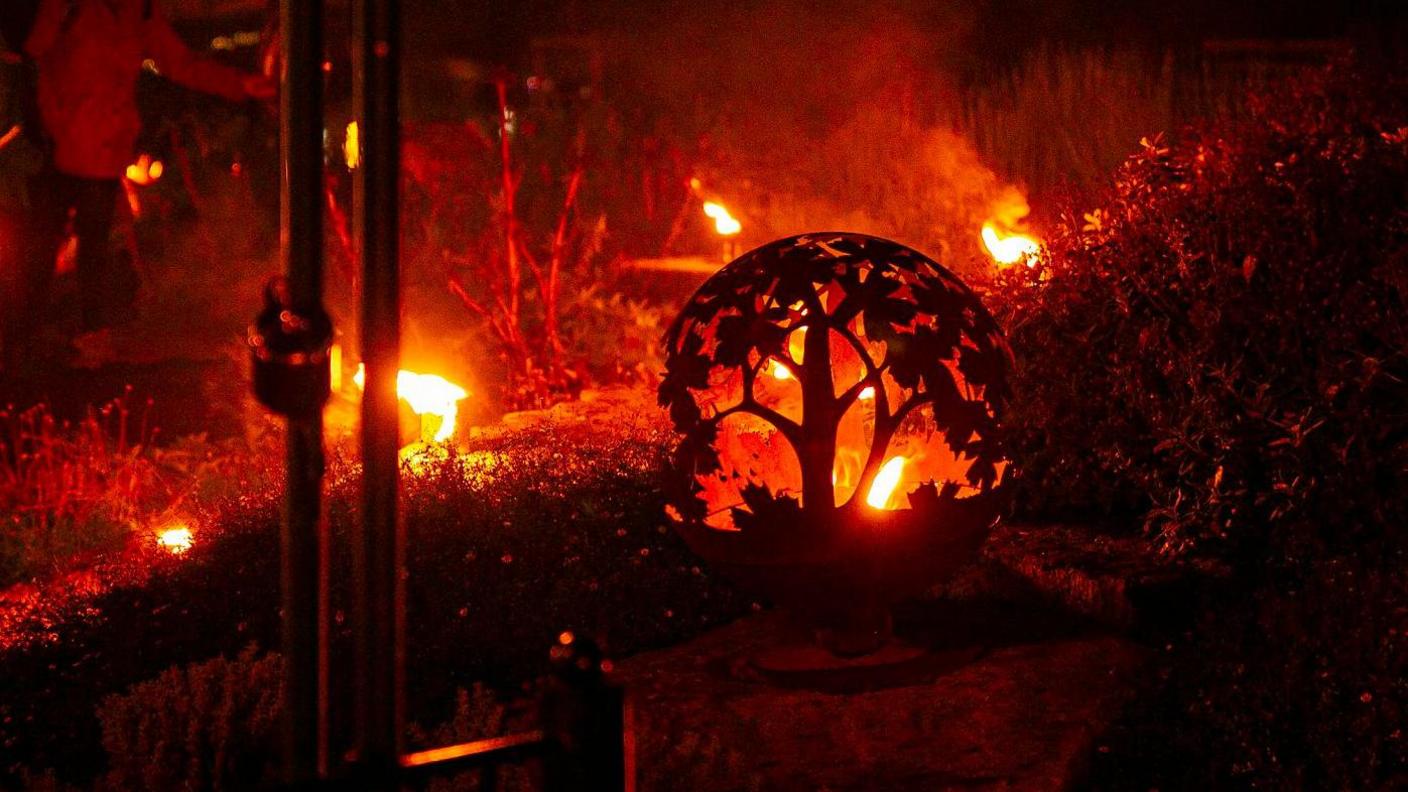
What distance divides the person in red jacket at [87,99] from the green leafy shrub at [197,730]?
5331 millimetres

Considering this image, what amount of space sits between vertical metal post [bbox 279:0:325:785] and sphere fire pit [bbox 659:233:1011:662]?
1.81 metres

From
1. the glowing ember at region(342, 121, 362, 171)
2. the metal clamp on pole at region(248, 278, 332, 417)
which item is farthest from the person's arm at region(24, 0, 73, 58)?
the metal clamp on pole at region(248, 278, 332, 417)

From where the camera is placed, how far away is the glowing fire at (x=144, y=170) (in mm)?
12102

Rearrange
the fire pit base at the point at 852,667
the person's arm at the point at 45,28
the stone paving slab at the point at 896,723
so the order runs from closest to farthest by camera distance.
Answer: the stone paving slab at the point at 896,723 < the fire pit base at the point at 852,667 < the person's arm at the point at 45,28

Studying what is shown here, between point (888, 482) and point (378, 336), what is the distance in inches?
89.9

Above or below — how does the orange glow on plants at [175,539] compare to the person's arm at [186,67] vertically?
below

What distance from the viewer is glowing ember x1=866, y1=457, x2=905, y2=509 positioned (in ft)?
13.6

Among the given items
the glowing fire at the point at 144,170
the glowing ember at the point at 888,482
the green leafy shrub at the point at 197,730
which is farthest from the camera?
the glowing fire at the point at 144,170

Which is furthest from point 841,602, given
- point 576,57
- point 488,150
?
point 576,57

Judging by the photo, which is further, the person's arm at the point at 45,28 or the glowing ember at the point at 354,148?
the person's arm at the point at 45,28

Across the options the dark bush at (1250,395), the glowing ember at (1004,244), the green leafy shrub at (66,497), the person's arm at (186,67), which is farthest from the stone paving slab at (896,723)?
the person's arm at (186,67)

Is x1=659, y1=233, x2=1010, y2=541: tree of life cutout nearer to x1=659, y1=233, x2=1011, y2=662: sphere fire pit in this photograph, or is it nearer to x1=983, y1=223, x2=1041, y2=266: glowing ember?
x1=659, y1=233, x2=1011, y2=662: sphere fire pit

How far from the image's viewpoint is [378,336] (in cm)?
211

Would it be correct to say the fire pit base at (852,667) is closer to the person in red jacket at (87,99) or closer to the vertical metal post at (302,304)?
the vertical metal post at (302,304)
